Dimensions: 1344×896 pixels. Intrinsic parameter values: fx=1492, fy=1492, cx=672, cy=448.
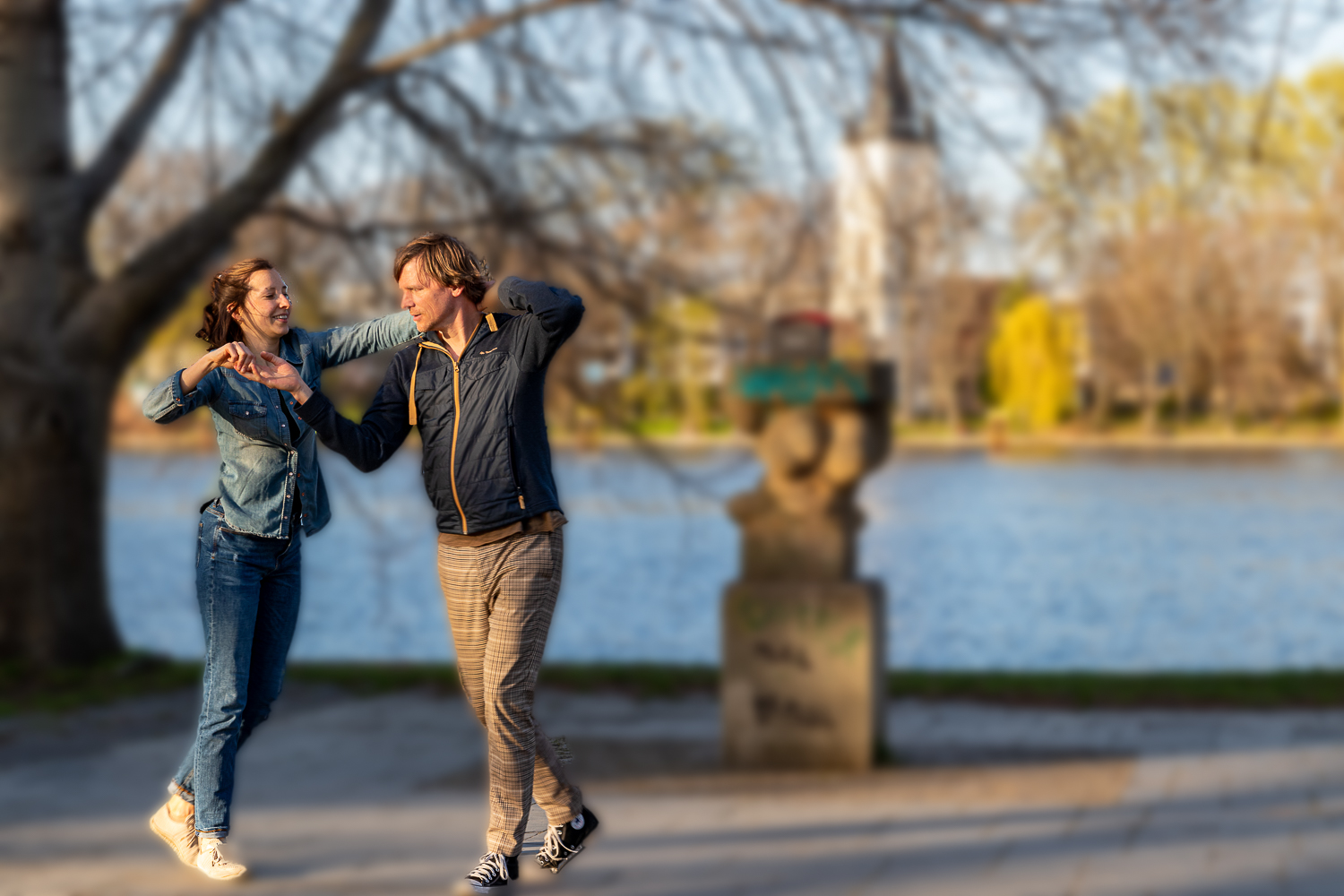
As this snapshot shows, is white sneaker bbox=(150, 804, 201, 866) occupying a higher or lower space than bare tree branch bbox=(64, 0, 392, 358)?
lower

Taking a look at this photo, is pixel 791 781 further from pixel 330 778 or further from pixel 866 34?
pixel 866 34

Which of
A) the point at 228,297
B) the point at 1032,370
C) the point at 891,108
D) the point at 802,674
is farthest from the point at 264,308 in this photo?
the point at 1032,370

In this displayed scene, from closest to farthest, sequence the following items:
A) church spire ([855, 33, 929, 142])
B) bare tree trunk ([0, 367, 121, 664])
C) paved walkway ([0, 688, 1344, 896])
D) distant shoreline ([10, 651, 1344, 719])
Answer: church spire ([855, 33, 929, 142]) → paved walkway ([0, 688, 1344, 896]) → bare tree trunk ([0, 367, 121, 664]) → distant shoreline ([10, 651, 1344, 719])

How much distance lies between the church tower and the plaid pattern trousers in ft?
28.5

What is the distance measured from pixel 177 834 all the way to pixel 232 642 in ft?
0.77

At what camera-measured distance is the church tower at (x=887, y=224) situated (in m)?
11.0

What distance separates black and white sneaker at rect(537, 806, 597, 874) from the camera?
1.70 metres

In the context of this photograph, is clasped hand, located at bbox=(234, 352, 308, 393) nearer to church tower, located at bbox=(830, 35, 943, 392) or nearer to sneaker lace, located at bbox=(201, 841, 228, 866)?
sneaker lace, located at bbox=(201, 841, 228, 866)

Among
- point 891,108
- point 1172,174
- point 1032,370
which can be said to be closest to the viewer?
point 891,108

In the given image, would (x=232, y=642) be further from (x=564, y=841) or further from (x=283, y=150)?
(x=283, y=150)

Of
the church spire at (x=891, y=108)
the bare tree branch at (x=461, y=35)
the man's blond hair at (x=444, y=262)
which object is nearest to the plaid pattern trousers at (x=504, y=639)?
the man's blond hair at (x=444, y=262)

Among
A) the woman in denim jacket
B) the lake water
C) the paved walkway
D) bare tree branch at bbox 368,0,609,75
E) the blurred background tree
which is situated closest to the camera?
the woman in denim jacket

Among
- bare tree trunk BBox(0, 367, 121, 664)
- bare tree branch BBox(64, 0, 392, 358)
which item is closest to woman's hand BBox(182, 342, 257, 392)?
bare tree branch BBox(64, 0, 392, 358)

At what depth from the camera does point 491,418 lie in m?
1.64
